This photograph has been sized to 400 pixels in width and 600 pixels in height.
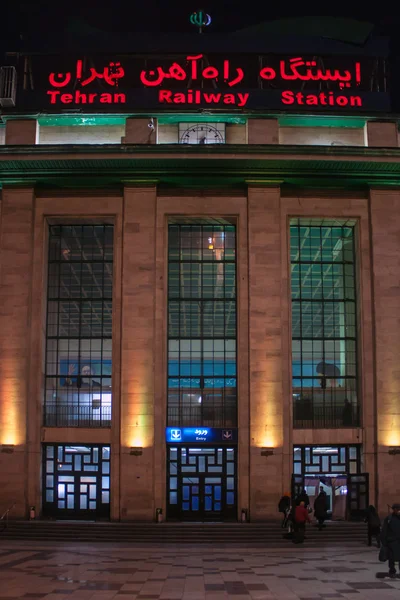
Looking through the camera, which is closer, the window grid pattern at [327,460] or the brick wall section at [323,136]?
the window grid pattern at [327,460]

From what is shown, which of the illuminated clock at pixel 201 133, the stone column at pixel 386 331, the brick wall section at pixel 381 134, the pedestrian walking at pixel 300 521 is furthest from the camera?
the illuminated clock at pixel 201 133

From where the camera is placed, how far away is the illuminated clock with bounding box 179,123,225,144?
37.5 m

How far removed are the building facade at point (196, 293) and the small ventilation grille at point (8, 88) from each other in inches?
3.2

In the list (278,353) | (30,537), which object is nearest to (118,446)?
(30,537)

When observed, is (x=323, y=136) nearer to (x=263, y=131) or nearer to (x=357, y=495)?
(x=263, y=131)

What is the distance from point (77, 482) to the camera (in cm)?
3472

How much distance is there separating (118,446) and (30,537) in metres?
5.59

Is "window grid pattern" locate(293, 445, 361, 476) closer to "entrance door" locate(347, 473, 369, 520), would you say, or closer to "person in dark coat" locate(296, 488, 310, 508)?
"person in dark coat" locate(296, 488, 310, 508)

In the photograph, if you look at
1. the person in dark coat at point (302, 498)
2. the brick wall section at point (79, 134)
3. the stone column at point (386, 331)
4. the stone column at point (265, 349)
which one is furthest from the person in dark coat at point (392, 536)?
the brick wall section at point (79, 134)

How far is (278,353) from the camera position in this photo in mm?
34406

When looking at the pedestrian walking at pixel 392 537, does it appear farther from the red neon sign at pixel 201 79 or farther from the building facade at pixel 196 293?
the red neon sign at pixel 201 79

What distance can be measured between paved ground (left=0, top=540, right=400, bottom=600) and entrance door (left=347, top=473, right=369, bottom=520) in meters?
3.65

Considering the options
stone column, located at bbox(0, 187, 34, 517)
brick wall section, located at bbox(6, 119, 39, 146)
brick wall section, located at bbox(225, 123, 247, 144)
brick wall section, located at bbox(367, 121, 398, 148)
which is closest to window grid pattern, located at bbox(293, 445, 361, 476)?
stone column, located at bbox(0, 187, 34, 517)

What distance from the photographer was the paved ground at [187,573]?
17.6 metres
